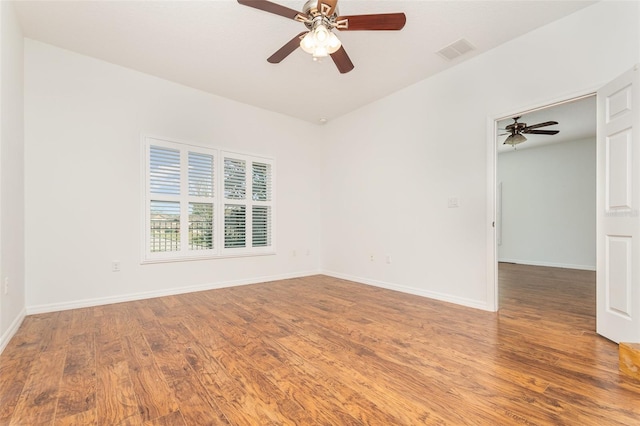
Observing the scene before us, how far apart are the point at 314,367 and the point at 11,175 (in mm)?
3037

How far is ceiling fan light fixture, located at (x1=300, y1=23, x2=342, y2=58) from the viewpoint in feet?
7.04

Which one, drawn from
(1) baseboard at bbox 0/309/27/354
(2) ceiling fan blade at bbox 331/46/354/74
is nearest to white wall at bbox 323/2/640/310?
(2) ceiling fan blade at bbox 331/46/354/74

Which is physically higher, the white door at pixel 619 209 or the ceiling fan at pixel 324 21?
the ceiling fan at pixel 324 21

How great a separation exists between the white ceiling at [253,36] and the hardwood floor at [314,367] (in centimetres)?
286

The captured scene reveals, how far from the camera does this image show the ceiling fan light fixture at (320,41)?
2146 millimetres

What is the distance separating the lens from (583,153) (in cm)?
627

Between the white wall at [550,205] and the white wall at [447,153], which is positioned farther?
the white wall at [550,205]

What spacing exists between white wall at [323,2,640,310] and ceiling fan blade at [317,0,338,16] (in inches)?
85.6

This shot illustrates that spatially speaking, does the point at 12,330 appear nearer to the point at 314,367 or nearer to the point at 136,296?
the point at 136,296

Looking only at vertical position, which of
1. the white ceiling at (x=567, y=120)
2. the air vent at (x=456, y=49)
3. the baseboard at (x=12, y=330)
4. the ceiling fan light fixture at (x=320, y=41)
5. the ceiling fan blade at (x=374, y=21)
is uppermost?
the air vent at (x=456, y=49)

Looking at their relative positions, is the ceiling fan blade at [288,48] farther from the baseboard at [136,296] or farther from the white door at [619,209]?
the baseboard at [136,296]

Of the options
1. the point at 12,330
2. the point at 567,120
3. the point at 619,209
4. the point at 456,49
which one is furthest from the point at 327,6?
the point at 567,120

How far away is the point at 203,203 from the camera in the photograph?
419 cm

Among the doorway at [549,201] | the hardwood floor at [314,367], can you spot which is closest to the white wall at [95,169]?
the hardwood floor at [314,367]
